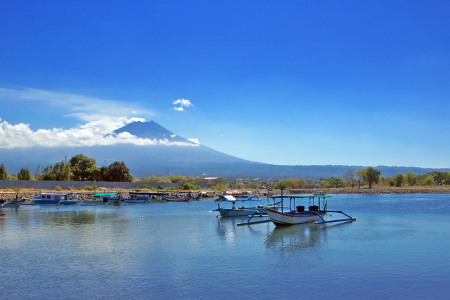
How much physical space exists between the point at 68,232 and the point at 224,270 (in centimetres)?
1794

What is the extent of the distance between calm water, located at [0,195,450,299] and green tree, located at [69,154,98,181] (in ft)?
228

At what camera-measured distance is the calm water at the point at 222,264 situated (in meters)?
14.9

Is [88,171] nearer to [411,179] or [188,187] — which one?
[188,187]

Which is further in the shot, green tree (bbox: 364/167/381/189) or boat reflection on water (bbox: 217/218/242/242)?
green tree (bbox: 364/167/381/189)

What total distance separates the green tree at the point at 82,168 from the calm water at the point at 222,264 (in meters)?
69.6

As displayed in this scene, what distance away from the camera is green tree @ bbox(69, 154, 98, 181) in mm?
99188

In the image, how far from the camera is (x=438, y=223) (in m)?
37.6

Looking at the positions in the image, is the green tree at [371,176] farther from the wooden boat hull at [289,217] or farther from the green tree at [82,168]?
the wooden boat hull at [289,217]

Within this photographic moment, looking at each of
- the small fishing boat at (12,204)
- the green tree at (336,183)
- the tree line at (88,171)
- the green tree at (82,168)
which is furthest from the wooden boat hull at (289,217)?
the green tree at (336,183)

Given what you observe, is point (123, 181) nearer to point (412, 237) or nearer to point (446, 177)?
point (412, 237)

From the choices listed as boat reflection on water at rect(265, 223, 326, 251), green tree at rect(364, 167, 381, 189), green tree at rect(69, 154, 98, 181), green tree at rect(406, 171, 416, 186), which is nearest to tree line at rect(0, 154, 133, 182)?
green tree at rect(69, 154, 98, 181)

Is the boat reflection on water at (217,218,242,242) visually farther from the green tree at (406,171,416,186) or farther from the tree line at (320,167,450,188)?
the green tree at (406,171,416,186)

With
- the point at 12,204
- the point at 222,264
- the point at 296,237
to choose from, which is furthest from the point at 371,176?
the point at 222,264

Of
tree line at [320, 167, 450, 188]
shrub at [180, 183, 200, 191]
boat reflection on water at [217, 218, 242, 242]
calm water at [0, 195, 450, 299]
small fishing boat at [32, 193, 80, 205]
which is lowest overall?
boat reflection on water at [217, 218, 242, 242]
